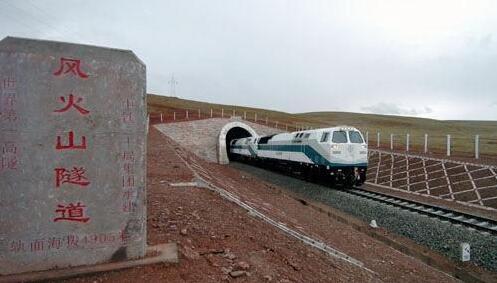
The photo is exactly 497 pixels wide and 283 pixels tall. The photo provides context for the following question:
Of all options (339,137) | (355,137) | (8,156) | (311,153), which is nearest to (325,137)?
(339,137)

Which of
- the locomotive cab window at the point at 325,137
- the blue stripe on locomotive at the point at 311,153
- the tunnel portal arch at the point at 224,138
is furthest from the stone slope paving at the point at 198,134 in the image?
the locomotive cab window at the point at 325,137

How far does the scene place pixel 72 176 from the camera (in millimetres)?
5082

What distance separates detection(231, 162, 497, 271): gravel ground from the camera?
32.6ft

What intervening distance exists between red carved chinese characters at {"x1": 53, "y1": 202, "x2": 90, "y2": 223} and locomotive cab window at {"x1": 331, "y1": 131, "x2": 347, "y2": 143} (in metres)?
17.9

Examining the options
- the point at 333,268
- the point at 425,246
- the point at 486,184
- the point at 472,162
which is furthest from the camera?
the point at 472,162

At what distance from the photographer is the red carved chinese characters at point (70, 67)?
16.3 feet

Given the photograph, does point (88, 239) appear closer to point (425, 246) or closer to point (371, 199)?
point (425, 246)

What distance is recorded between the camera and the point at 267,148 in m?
34.0

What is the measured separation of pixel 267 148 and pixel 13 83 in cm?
2960

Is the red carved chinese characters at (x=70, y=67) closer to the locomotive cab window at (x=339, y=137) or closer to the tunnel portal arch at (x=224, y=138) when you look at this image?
the locomotive cab window at (x=339, y=137)

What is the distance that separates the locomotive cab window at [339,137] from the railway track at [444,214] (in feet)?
13.6

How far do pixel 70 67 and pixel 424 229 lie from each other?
10.6 metres

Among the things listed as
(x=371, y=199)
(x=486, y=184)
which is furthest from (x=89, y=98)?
(x=486, y=184)

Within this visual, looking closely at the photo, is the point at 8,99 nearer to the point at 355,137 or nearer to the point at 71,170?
the point at 71,170
